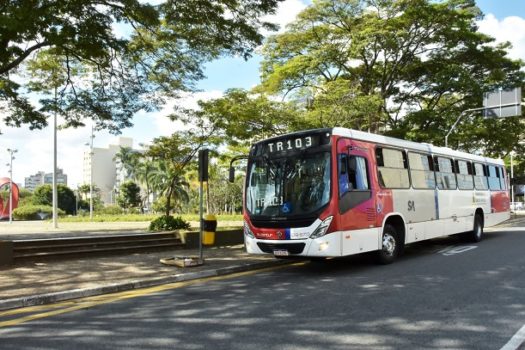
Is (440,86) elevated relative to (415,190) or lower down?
elevated

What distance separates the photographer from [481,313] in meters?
5.95

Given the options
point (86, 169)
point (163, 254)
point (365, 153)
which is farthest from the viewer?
point (86, 169)

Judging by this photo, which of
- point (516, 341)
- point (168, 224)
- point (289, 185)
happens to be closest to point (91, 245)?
point (168, 224)

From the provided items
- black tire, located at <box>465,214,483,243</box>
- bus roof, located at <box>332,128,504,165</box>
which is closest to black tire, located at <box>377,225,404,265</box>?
bus roof, located at <box>332,128,504,165</box>

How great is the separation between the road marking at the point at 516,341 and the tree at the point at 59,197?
97.5 metres

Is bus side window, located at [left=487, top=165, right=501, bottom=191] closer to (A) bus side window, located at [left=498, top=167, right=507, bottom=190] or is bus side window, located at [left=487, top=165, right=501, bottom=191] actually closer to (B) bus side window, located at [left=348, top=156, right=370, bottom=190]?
(A) bus side window, located at [left=498, top=167, right=507, bottom=190]

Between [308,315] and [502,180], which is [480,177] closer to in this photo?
[502,180]

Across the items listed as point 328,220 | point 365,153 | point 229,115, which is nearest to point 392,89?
point 229,115

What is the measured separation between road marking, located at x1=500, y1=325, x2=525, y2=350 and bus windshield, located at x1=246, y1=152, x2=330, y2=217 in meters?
Result: 4.37

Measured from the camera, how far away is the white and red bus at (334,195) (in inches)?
353

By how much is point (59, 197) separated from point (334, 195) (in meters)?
100

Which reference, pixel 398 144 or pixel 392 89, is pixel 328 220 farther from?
pixel 392 89

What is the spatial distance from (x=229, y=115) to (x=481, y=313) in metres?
11.9

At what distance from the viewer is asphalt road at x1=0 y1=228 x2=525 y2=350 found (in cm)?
494
